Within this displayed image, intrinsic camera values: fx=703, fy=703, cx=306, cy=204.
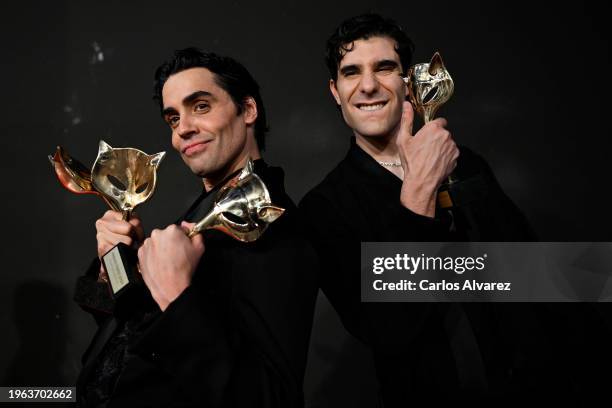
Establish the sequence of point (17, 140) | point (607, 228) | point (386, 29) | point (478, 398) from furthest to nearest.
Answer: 1. point (17, 140)
2. point (607, 228)
3. point (386, 29)
4. point (478, 398)

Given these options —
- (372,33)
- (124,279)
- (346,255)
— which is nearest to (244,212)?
(124,279)

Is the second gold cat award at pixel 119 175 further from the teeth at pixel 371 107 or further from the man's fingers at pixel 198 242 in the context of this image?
the teeth at pixel 371 107

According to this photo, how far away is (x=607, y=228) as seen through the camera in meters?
2.50

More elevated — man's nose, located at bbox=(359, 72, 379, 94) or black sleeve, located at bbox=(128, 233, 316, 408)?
man's nose, located at bbox=(359, 72, 379, 94)

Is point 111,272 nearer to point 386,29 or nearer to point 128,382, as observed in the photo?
point 128,382

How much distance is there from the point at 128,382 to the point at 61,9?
1.77 m

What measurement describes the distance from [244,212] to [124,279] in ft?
0.95

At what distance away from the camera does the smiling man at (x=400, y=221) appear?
5.31ft

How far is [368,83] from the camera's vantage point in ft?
6.03

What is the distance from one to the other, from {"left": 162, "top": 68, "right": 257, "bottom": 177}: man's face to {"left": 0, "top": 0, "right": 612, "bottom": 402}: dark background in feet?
2.68

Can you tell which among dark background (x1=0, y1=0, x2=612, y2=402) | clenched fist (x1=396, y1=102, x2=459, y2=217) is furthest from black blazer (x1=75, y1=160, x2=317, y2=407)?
dark background (x1=0, y1=0, x2=612, y2=402)

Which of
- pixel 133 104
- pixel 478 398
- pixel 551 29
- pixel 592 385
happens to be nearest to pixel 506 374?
pixel 478 398

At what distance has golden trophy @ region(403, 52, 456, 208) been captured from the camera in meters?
1.71

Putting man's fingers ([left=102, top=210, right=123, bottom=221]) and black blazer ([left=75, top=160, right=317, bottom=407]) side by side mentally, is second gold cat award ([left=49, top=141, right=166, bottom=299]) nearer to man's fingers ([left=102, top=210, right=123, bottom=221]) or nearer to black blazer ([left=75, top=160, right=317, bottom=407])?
man's fingers ([left=102, top=210, right=123, bottom=221])
